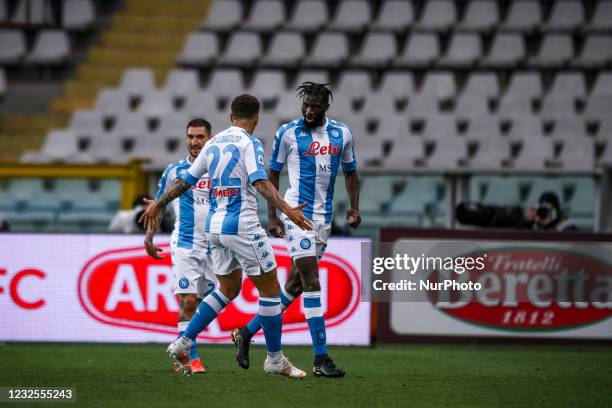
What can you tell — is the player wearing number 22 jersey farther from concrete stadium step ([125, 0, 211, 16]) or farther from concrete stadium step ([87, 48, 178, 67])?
concrete stadium step ([125, 0, 211, 16])

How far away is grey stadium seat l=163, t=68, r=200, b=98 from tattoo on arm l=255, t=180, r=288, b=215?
11.1 meters

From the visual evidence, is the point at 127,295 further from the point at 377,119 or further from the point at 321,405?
the point at 377,119

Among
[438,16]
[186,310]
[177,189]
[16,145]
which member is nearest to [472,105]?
[438,16]

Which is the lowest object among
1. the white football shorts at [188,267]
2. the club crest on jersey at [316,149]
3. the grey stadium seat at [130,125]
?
the white football shorts at [188,267]

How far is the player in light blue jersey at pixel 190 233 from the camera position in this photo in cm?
902

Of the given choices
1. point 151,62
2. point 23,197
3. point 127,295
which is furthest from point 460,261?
point 151,62

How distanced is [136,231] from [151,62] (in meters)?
8.42

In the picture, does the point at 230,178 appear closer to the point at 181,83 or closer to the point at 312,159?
the point at 312,159

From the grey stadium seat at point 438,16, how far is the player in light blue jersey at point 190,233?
11.2 metres

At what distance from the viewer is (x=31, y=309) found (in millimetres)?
11523

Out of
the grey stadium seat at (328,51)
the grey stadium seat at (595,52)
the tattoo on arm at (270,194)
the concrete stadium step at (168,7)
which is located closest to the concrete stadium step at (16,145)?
the concrete stadium step at (168,7)

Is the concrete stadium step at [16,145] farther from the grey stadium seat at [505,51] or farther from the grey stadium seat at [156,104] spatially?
the grey stadium seat at [505,51]

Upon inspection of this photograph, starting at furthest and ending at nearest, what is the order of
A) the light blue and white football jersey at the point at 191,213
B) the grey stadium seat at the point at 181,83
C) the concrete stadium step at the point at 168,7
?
the concrete stadium step at the point at 168,7 → the grey stadium seat at the point at 181,83 → the light blue and white football jersey at the point at 191,213

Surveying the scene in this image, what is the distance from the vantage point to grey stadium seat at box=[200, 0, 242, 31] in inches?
789
